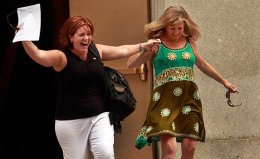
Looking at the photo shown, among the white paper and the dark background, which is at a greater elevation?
the white paper

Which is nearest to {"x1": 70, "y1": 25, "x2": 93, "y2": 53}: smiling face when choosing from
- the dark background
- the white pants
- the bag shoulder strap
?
the bag shoulder strap

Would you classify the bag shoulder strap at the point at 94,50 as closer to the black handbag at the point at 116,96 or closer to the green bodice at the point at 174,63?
the black handbag at the point at 116,96

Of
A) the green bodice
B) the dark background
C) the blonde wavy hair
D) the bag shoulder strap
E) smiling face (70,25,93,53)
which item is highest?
the blonde wavy hair

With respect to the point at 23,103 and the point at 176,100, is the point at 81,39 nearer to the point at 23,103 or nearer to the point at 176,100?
the point at 176,100

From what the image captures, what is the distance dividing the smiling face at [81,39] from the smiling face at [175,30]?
0.78 meters

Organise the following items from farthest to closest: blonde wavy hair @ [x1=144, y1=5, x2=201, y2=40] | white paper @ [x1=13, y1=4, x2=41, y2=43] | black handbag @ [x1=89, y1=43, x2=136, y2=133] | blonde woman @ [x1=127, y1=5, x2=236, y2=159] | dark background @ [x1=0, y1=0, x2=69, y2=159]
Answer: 1. dark background @ [x1=0, y1=0, x2=69, y2=159]
2. blonde wavy hair @ [x1=144, y1=5, x2=201, y2=40]
3. blonde woman @ [x1=127, y1=5, x2=236, y2=159]
4. black handbag @ [x1=89, y1=43, x2=136, y2=133]
5. white paper @ [x1=13, y1=4, x2=41, y2=43]

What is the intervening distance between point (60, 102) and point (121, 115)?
0.58 meters

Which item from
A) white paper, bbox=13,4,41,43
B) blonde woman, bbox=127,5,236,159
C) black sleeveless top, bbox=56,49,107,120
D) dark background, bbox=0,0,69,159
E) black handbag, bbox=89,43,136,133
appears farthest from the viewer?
dark background, bbox=0,0,69,159

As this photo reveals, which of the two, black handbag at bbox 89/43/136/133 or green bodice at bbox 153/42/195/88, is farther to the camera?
green bodice at bbox 153/42/195/88

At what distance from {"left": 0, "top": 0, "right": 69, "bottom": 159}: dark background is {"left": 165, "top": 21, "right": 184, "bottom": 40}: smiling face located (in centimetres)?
374

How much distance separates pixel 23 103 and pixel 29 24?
446cm

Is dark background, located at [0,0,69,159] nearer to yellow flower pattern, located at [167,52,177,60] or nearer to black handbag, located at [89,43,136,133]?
black handbag, located at [89,43,136,133]

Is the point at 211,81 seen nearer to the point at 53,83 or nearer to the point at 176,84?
the point at 176,84

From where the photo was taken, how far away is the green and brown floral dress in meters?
5.84
